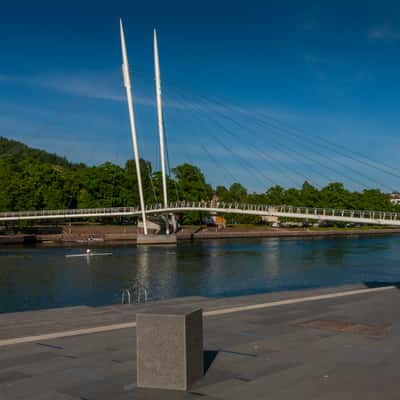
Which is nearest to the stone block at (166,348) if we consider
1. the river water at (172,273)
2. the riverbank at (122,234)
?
the river water at (172,273)

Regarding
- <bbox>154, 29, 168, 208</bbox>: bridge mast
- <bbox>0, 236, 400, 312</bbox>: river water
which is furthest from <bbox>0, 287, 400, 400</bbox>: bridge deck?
<bbox>154, 29, 168, 208</bbox>: bridge mast

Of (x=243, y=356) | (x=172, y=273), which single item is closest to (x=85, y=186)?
(x=172, y=273)

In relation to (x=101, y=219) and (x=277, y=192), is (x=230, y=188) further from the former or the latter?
(x=101, y=219)

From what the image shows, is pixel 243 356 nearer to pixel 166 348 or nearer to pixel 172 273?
pixel 166 348

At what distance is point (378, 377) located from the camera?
574 centimetres

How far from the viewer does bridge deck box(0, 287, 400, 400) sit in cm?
534

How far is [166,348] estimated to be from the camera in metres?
5.37

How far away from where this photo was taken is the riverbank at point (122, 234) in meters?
59.7

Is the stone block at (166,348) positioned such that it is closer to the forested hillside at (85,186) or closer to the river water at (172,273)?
the river water at (172,273)

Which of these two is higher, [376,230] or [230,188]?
[230,188]

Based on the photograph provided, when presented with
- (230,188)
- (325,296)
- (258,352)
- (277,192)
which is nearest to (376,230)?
(277,192)

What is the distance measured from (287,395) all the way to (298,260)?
34.2 m

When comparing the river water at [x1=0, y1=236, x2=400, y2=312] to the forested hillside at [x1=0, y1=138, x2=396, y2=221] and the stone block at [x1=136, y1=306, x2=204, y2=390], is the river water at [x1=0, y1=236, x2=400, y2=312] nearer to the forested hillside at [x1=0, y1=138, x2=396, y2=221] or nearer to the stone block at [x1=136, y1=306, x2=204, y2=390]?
the stone block at [x1=136, y1=306, x2=204, y2=390]

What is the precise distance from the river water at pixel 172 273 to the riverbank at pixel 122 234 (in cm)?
1416
